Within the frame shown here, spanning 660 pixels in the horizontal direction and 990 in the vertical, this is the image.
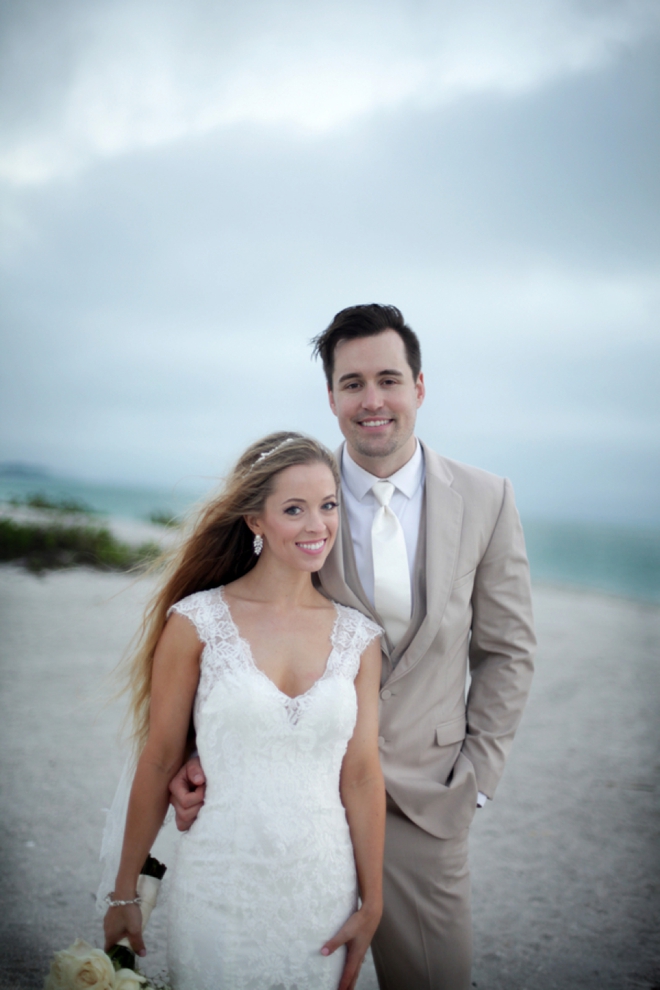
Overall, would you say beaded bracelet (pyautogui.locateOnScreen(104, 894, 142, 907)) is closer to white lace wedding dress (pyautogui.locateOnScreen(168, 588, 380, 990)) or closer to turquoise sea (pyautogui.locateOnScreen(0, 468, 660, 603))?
white lace wedding dress (pyautogui.locateOnScreen(168, 588, 380, 990))

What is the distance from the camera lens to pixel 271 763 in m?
2.04

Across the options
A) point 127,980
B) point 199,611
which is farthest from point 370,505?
point 127,980

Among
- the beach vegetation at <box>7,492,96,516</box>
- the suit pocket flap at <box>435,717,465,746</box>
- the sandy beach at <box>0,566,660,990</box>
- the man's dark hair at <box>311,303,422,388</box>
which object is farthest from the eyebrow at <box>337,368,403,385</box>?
the beach vegetation at <box>7,492,96,516</box>

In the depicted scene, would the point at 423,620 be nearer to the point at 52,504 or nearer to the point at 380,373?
the point at 380,373

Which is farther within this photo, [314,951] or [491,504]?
[491,504]

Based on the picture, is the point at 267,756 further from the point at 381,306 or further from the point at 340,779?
the point at 381,306

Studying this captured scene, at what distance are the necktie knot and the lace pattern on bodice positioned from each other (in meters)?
0.50

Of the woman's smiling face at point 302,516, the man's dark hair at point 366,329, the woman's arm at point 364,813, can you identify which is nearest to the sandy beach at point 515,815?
the woman's smiling face at point 302,516

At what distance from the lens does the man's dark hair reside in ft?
8.72

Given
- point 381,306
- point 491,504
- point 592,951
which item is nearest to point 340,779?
point 491,504

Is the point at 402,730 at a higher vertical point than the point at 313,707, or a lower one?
lower

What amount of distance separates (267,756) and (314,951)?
0.59 metres

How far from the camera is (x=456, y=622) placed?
2520 millimetres

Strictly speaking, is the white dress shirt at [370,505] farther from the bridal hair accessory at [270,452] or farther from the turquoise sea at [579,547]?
the turquoise sea at [579,547]
